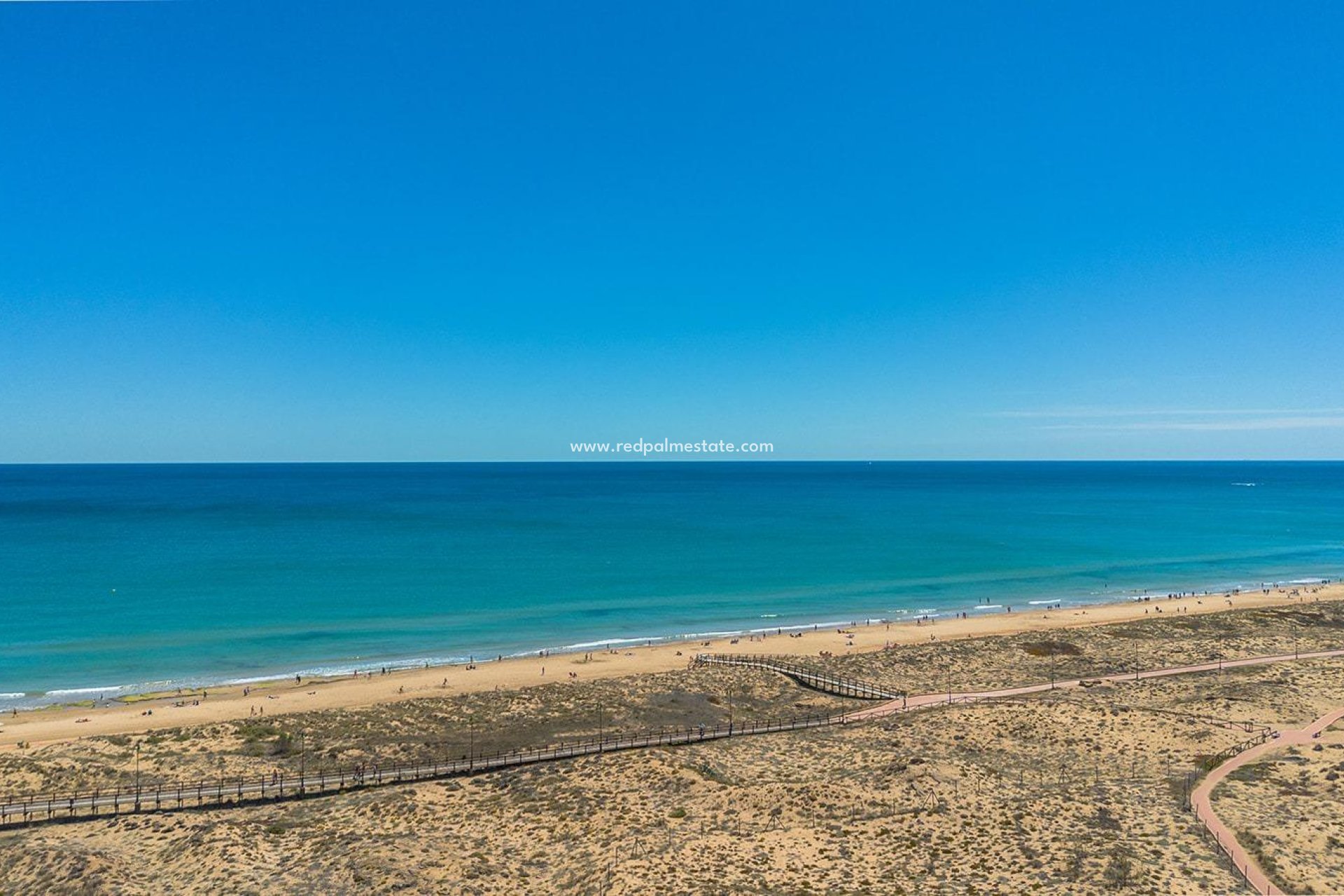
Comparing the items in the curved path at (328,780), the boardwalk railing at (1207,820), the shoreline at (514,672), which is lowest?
the shoreline at (514,672)

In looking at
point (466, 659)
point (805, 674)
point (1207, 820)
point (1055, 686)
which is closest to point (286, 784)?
point (466, 659)

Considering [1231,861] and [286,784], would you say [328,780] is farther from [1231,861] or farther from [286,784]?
[1231,861]

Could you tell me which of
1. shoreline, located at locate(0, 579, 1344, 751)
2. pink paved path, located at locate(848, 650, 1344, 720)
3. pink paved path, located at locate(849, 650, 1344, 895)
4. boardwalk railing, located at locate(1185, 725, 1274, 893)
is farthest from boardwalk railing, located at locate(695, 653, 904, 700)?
boardwalk railing, located at locate(1185, 725, 1274, 893)

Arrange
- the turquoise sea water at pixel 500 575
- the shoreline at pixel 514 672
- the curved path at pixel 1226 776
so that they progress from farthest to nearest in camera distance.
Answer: the turquoise sea water at pixel 500 575 < the shoreline at pixel 514 672 < the curved path at pixel 1226 776

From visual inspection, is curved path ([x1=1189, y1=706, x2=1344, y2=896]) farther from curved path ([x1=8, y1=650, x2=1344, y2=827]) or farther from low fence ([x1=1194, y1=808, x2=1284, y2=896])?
curved path ([x1=8, y1=650, x2=1344, y2=827])

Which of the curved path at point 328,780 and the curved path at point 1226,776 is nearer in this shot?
the curved path at point 1226,776

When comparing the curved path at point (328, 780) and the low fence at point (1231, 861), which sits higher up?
the low fence at point (1231, 861)

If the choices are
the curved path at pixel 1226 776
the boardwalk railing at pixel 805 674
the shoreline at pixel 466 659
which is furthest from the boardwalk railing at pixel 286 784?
the curved path at pixel 1226 776

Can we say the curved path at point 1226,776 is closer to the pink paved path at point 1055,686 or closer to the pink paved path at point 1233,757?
the pink paved path at point 1233,757
